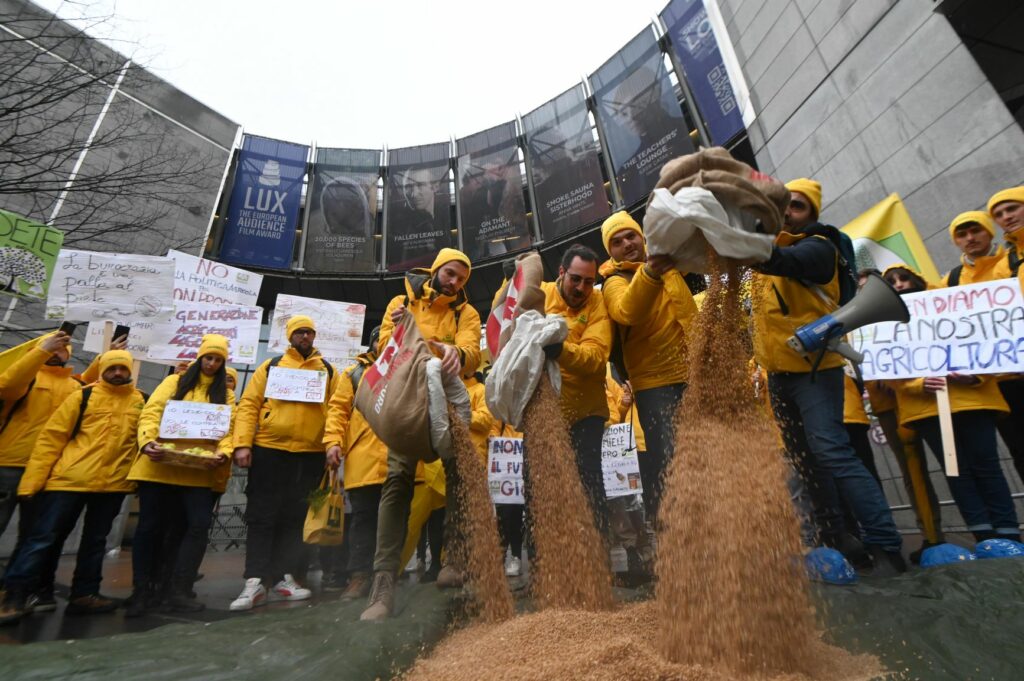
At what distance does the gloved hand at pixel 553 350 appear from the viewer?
2.35 m

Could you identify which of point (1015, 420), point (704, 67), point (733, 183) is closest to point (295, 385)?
point (733, 183)

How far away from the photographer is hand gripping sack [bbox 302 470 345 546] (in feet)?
11.5

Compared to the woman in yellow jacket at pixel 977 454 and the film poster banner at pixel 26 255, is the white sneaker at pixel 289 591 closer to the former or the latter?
the film poster banner at pixel 26 255

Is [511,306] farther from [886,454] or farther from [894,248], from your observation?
[886,454]

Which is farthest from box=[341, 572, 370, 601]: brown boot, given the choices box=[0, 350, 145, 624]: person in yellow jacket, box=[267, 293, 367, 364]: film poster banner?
box=[267, 293, 367, 364]: film poster banner

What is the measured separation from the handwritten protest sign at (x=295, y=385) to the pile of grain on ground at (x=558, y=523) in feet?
7.14

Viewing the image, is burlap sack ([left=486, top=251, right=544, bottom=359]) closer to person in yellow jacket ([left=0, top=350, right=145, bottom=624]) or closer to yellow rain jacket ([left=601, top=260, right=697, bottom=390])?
yellow rain jacket ([left=601, top=260, right=697, bottom=390])

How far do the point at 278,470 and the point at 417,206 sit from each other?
1350 centimetres

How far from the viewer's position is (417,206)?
1619 centimetres

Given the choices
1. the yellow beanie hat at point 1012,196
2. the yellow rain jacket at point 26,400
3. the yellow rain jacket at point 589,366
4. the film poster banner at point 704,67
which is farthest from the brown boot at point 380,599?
the film poster banner at point 704,67

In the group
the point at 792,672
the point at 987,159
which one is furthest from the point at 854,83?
the point at 792,672

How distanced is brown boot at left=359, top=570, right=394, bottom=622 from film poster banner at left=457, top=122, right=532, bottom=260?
41.3 ft

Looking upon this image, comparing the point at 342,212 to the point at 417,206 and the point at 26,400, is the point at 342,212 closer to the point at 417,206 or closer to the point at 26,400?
the point at 417,206

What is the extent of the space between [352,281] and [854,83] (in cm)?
1323
